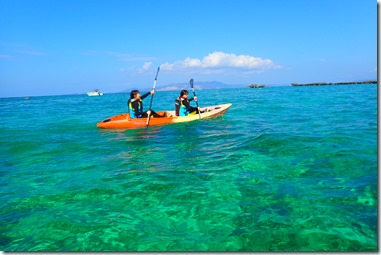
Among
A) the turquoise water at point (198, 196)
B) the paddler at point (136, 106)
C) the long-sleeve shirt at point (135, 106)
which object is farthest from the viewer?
the long-sleeve shirt at point (135, 106)

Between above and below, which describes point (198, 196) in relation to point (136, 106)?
below

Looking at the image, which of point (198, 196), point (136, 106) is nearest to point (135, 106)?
point (136, 106)

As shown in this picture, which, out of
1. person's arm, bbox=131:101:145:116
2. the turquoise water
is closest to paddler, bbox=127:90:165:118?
person's arm, bbox=131:101:145:116

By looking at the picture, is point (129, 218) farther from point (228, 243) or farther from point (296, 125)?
point (296, 125)

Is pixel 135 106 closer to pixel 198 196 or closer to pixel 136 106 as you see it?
pixel 136 106

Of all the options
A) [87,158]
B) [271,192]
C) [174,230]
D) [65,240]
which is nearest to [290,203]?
[271,192]

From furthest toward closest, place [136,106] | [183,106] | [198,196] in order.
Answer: [183,106] → [136,106] → [198,196]

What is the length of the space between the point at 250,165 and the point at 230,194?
213cm

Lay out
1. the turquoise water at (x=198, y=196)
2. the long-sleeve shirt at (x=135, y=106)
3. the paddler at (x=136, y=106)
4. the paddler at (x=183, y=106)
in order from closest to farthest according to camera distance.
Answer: the turquoise water at (x=198, y=196) → the paddler at (x=136, y=106) → the long-sleeve shirt at (x=135, y=106) → the paddler at (x=183, y=106)

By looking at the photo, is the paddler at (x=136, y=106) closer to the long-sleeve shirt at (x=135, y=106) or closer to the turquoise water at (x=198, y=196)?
the long-sleeve shirt at (x=135, y=106)

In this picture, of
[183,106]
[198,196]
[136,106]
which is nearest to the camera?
[198,196]

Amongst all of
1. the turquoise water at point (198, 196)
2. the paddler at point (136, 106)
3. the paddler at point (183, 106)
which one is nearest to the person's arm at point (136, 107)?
the paddler at point (136, 106)

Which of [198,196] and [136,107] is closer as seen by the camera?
[198,196]

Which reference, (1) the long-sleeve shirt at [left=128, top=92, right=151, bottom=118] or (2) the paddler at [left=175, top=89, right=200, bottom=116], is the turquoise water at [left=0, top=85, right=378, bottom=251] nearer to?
(1) the long-sleeve shirt at [left=128, top=92, right=151, bottom=118]
